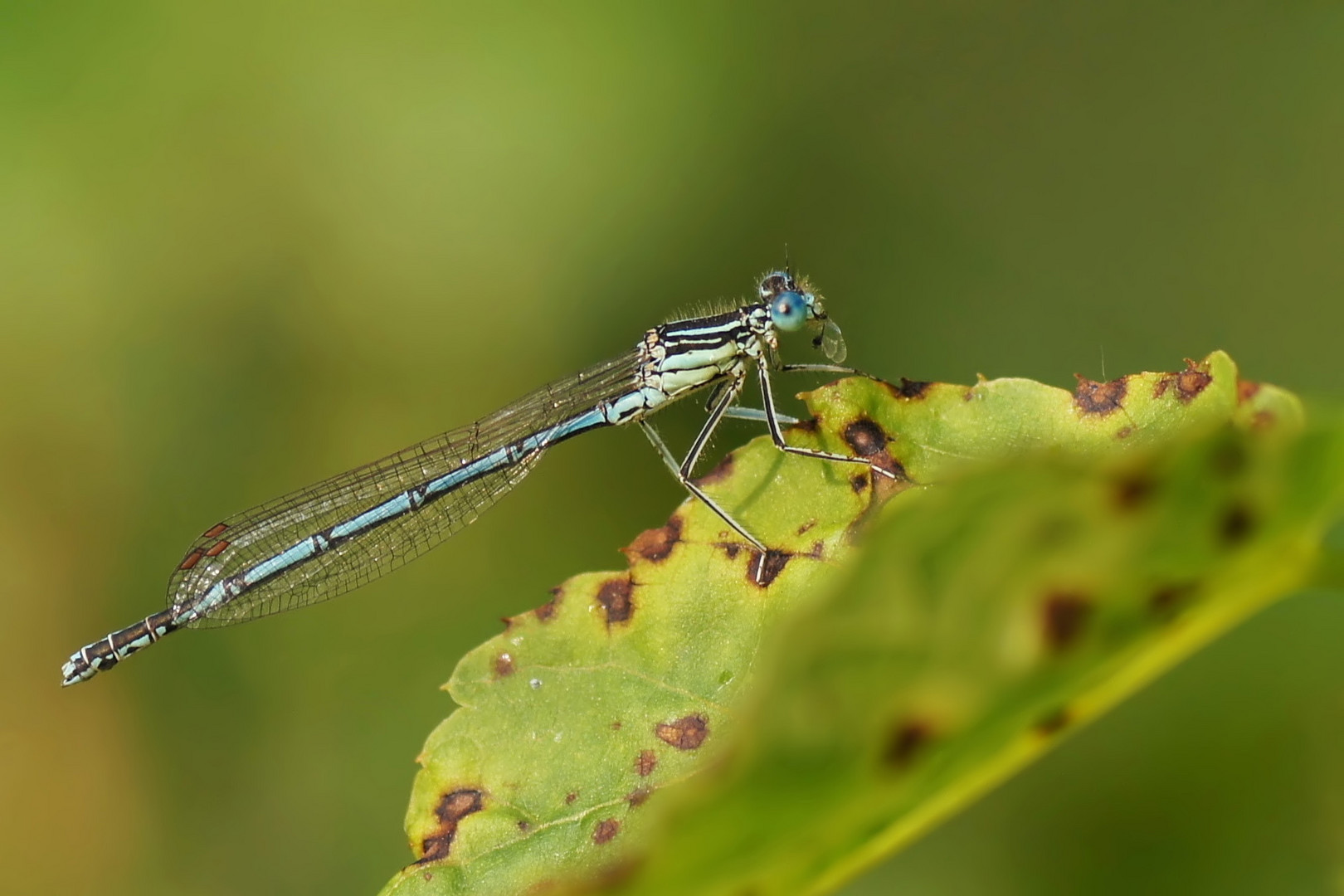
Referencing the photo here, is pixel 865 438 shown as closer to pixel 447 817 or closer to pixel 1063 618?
pixel 447 817

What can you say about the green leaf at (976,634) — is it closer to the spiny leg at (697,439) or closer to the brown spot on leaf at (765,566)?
the brown spot on leaf at (765,566)

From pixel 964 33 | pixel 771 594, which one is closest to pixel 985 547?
pixel 771 594

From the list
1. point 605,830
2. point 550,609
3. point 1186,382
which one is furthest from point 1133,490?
point 550,609

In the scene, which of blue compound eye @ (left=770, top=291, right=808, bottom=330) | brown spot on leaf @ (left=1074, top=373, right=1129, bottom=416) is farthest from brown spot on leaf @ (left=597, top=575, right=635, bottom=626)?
blue compound eye @ (left=770, top=291, right=808, bottom=330)

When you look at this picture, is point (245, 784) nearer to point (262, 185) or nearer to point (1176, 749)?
point (262, 185)

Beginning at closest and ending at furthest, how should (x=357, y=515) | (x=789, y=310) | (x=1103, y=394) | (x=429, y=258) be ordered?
(x=1103, y=394) < (x=789, y=310) < (x=357, y=515) < (x=429, y=258)

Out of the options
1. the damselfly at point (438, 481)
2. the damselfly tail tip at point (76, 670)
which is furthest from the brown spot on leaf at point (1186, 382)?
the damselfly tail tip at point (76, 670)
